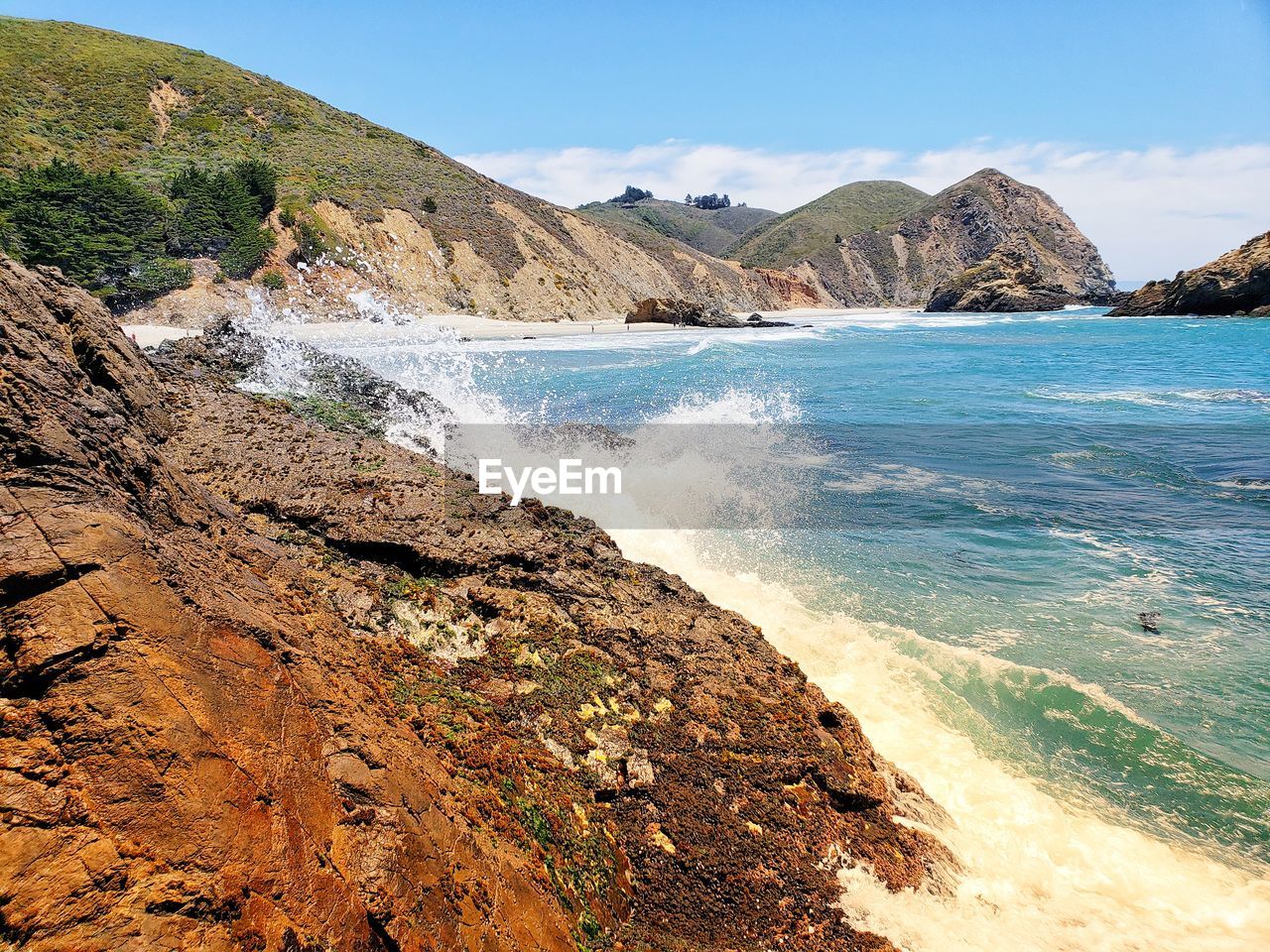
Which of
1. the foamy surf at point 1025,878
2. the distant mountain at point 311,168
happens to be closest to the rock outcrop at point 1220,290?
the distant mountain at point 311,168

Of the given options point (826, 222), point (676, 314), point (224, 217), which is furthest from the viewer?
point (826, 222)

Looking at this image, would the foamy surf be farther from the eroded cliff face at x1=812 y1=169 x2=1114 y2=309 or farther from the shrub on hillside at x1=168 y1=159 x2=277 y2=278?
the eroded cliff face at x1=812 y1=169 x2=1114 y2=309

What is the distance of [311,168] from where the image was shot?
5075cm

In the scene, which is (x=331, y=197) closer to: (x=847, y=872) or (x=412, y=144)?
(x=412, y=144)

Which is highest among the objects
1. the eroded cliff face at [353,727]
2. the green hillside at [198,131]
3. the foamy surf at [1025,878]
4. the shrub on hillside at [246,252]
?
the green hillside at [198,131]

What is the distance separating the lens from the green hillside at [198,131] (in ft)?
142

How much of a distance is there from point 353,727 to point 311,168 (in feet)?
198

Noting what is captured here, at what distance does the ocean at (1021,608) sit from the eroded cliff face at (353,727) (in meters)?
0.90

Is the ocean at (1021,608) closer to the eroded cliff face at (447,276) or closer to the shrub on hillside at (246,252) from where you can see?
the eroded cliff face at (447,276)

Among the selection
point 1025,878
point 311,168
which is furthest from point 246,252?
point 1025,878

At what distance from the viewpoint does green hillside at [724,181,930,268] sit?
137750 millimetres

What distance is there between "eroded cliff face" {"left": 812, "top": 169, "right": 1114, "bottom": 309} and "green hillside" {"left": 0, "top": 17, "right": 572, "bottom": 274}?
295 feet

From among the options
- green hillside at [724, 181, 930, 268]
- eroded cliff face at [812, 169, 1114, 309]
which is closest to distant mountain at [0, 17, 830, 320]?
green hillside at [724, 181, 930, 268]

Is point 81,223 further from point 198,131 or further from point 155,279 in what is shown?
point 198,131
